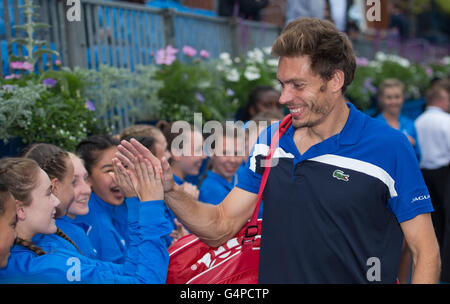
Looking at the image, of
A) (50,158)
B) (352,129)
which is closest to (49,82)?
(50,158)

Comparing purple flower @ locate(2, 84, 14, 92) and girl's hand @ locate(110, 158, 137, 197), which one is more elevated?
purple flower @ locate(2, 84, 14, 92)

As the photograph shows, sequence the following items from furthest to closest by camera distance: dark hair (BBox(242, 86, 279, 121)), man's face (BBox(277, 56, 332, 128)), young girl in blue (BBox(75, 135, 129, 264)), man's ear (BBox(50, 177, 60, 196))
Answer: dark hair (BBox(242, 86, 279, 121))
young girl in blue (BBox(75, 135, 129, 264))
man's ear (BBox(50, 177, 60, 196))
man's face (BBox(277, 56, 332, 128))

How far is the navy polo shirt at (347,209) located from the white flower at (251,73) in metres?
4.56

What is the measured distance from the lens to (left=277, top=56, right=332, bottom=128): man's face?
2.36 metres

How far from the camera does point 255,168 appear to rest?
2.50m

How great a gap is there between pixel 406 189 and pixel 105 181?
7.38 ft

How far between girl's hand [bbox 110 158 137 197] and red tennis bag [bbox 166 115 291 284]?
1.46ft

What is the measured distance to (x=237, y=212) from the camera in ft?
8.54

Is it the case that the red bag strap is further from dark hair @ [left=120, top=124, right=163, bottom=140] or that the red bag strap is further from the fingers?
dark hair @ [left=120, top=124, right=163, bottom=140]

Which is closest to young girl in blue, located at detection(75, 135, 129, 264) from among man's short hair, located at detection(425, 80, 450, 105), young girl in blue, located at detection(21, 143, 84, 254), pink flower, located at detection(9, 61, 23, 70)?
young girl in blue, located at detection(21, 143, 84, 254)

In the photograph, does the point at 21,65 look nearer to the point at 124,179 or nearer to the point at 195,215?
the point at 124,179
